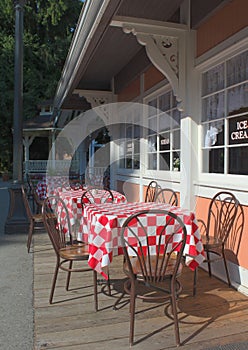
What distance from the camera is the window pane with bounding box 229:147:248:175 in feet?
9.68

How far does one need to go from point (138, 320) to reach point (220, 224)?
120 cm

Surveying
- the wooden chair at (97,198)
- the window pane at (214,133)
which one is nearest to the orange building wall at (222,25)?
the window pane at (214,133)

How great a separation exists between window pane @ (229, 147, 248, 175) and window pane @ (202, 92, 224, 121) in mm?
413

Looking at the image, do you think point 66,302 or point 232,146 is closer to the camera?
point 66,302

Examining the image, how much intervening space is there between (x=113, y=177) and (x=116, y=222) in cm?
525

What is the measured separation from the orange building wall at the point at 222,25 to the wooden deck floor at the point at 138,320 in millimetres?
2237

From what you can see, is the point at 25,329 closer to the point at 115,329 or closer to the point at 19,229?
the point at 115,329

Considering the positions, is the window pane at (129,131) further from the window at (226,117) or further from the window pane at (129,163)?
the window at (226,117)

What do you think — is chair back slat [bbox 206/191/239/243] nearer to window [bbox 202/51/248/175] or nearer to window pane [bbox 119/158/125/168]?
window [bbox 202/51/248/175]

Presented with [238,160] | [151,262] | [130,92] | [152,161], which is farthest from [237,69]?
[130,92]

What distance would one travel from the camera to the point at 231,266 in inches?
120

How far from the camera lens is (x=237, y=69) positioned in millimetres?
3045

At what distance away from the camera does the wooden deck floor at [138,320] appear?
205cm

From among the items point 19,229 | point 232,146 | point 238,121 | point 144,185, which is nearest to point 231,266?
Answer: point 232,146
